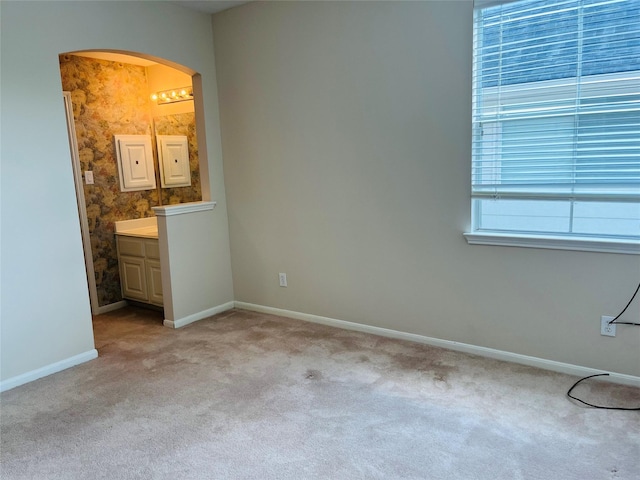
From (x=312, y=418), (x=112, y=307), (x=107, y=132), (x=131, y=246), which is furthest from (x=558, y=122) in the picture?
(x=112, y=307)

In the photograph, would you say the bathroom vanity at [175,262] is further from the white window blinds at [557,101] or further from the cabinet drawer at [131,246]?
the white window blinds at [557,101]

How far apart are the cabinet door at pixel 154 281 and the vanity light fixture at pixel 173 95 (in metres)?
1.61

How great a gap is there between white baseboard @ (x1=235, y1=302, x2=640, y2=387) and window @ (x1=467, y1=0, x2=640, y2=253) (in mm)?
732

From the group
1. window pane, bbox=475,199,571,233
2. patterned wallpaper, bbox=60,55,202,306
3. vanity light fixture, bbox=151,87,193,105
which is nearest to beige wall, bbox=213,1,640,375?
window pane, bbox=475,199,571,233

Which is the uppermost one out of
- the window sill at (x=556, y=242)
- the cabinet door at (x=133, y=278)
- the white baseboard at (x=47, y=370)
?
the window sill at (x=556, y=242)

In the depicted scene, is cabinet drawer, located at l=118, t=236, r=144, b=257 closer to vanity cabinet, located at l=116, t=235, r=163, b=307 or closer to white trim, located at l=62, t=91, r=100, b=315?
vanity cabinet, located at l=116, t=235, r=163, b=307

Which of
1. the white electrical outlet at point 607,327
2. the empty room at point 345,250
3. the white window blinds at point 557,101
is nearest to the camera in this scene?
the empty room at point 345,250

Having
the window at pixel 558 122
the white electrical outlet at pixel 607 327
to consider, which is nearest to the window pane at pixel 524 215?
the window at pixel 558 122

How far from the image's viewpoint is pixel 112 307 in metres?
4.52

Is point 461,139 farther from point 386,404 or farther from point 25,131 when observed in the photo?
point 25,131

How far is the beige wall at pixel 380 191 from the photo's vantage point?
2814mm

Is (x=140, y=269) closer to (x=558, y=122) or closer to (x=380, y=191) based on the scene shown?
(x=380, y=191)

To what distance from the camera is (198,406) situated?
8.52ft

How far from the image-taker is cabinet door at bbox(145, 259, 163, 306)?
4.14m
